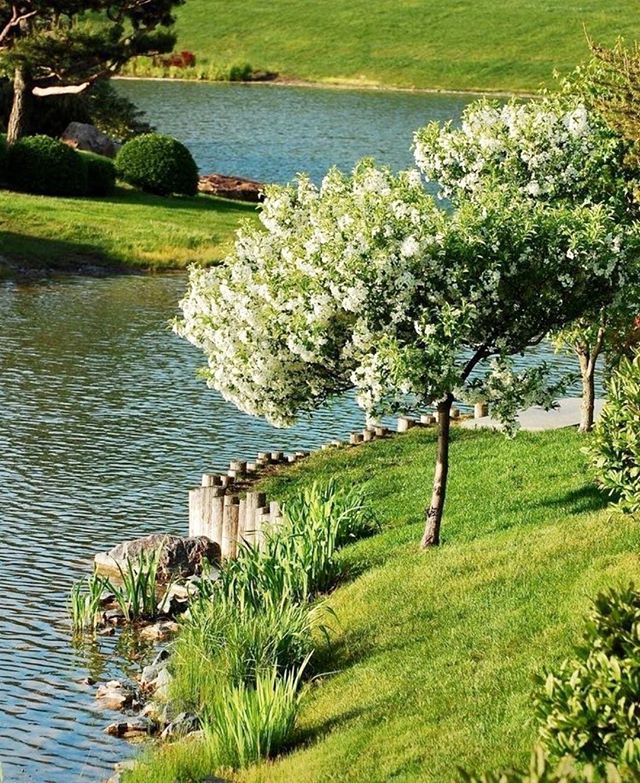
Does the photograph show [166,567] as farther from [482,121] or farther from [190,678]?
[482,121]

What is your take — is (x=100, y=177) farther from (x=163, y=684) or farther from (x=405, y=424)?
(x=163, y=684)

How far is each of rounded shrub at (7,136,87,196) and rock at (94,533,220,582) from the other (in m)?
34.7

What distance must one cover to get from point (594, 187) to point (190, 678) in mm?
9913

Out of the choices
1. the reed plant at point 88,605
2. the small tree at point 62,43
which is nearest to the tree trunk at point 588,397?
the reed plant at point 88,605

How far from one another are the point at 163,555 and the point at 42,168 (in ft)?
116

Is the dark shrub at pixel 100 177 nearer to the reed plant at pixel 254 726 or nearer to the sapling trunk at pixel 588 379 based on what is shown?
the sapling trunk at pixel 588 379

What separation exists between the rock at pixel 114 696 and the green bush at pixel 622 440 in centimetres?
582

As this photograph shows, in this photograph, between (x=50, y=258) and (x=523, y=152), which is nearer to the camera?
(x=523, y=152)

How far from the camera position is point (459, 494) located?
23062 millimetres

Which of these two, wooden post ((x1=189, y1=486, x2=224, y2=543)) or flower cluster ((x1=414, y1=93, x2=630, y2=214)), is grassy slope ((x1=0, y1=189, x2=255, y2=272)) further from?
flower cluster ((x1=414, y1=93, x2=630, y2=214))

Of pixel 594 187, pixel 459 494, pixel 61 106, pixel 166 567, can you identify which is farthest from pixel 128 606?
pixel 61 106

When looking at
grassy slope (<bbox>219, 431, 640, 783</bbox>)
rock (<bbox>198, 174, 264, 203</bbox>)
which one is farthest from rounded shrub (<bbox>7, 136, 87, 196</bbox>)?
grassy slope (<bbox>219, 431, 640, 783</bbox>)

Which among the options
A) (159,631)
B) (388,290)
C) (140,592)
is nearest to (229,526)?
(140,592)

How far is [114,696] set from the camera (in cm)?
1825
